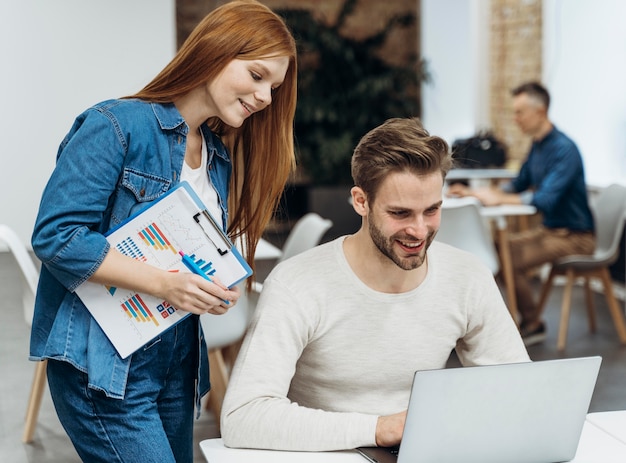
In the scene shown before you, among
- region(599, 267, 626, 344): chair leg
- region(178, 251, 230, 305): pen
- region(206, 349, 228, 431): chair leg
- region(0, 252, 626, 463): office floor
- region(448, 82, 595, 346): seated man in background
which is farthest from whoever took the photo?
region(448, 82, 595, 346): seated man in background

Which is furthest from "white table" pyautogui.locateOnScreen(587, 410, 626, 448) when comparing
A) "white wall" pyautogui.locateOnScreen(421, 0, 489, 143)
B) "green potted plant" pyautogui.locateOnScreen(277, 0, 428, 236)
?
"green potted plant" pyautogui.locateOnScreen(277, 0, 428, 236)

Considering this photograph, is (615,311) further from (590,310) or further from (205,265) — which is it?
(205,265)

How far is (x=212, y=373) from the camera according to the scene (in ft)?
10.9

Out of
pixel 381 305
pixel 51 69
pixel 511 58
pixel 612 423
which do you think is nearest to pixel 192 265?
pixel 381 305

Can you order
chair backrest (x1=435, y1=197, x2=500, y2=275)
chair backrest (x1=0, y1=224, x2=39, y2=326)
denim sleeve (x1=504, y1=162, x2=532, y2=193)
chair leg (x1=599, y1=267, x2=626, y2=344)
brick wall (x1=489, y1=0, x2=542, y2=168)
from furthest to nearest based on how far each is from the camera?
brick wall (x1=489, y1=0, x2=542, y2=168) → denim sleeve (x1=504, y1=162, x2=532, y2=193) → chair leg (x1=599, y1=267, x2=626, y2=344) → chair backrest (x1=435, y1=197, x2=500, y2=275) → chair backrest (x1=0, y1=224, x2=39, y2=326)

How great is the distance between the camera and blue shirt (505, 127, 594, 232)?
4.78 meters

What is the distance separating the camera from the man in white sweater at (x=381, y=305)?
167 cm

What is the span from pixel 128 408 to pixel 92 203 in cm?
35

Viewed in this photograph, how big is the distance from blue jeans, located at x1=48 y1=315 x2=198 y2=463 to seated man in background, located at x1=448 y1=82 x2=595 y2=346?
3.32 m

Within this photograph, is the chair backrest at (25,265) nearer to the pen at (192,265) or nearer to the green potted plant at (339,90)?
the pen at (192,265)

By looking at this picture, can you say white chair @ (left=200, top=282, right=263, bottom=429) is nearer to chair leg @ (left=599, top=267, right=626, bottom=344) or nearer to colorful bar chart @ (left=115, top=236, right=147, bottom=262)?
colorful bar chart @ (left=115, top=236, right=147, bottom=262)

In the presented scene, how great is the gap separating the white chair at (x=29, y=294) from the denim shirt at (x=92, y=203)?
1.46m

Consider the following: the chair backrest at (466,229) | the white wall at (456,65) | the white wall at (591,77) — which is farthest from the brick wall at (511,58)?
the chair backrest at (466,229)

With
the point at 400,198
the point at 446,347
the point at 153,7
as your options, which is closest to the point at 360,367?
the point at 446,347
